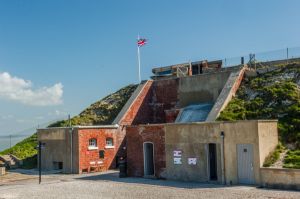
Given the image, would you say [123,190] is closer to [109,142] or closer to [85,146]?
[85,146]

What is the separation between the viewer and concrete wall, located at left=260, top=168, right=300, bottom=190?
19.5 meters

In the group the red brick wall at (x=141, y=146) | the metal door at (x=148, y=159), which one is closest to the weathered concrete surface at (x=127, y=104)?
the red brick wall at (x=141, y=146)

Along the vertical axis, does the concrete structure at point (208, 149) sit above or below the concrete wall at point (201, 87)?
below

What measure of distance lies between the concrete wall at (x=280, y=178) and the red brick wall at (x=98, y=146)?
16.5 m

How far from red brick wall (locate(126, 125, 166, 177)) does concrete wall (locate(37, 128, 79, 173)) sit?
20.4ft

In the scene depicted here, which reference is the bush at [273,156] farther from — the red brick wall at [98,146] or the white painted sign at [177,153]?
the red brick wall at [98,146]

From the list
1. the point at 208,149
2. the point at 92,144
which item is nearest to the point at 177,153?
the point at 208,149

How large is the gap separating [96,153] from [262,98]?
14.1 metres

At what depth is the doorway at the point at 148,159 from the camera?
28.0m

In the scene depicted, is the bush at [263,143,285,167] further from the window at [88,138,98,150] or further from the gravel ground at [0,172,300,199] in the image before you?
the window at [88,138,98,150]

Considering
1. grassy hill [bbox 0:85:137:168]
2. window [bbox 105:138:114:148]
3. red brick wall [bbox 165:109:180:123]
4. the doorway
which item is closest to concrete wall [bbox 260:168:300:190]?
the doorway

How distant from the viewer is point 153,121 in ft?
129

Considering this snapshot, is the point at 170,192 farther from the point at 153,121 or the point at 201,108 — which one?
the point at 153,121

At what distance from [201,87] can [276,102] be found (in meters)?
8.39
